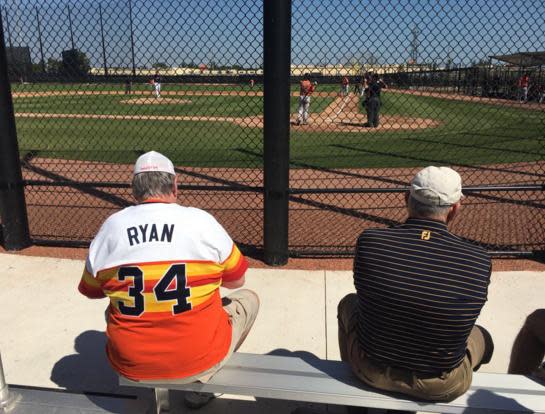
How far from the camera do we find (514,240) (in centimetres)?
531

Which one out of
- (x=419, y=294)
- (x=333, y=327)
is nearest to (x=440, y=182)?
(x=419, y=294)

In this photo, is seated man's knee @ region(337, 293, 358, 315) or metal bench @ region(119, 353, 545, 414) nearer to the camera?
metal bench @ region(119, 353, 545, 414)

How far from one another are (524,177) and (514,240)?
372 cm

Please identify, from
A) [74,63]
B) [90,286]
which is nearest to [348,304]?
[90,286]

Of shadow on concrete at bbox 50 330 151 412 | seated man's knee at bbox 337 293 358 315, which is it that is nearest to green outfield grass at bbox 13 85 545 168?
shadow on concrete at bbox 50 330 151 412

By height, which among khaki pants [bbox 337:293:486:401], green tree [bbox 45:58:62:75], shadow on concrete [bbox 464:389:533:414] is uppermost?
green tree [bbox 45:58:62:75]

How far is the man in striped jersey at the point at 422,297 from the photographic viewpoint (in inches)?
77.2

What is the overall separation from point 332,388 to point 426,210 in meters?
0.93

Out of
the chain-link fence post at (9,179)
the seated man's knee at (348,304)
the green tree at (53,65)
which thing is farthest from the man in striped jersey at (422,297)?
the green tree at (53,65)

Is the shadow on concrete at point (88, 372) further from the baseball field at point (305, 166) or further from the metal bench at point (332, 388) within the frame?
the baseball field at point (305, 166)

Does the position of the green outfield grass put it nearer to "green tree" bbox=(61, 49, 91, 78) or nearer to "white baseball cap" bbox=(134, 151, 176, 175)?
"green tree" bbox=(61, 49, 91, 78)

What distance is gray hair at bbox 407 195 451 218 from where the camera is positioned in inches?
82.5

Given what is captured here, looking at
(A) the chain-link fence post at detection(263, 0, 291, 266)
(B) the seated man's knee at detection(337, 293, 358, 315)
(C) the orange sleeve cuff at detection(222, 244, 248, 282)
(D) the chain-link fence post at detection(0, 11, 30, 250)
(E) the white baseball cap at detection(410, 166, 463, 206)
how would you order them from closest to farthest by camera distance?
(E) the white baseball cap at detection(410, 166, 463, 206) < (C) the orange sleeve cuff at detection(222, 244, 248, 282) < (B) the seated man's knee at detection(337, 293, 358, 315) < (A) the chain-link fence post at detection(263, 0, 291, 266) < (D) the chain-link fence post at detection(0, 11, 30, 250)

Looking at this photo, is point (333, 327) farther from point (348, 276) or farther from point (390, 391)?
point (390, 391)
